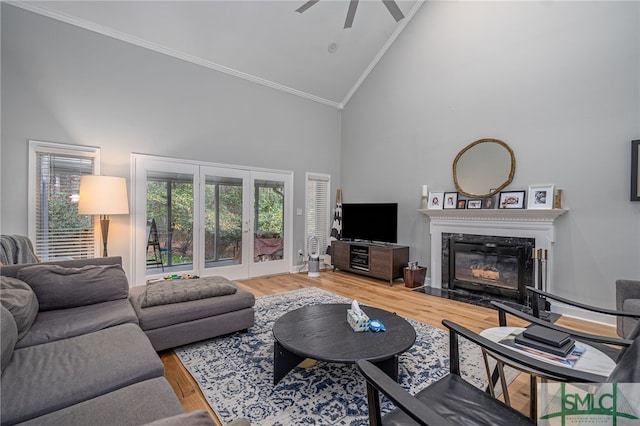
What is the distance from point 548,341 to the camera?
149 cm

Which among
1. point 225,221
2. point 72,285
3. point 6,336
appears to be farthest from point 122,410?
point 225,221

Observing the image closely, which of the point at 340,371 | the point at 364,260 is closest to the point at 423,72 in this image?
the point at 364,260

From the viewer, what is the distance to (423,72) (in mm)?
5047

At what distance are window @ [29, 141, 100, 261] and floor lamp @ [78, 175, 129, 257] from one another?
1.69ft

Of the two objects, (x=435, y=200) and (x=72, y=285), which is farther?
(x=435, y=200)

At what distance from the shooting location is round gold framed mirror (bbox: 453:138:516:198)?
408 cm

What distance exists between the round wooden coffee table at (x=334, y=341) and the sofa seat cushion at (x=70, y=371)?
806mm

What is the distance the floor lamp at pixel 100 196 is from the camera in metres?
3.37

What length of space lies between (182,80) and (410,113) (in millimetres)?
3885

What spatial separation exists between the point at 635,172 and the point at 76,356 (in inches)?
201

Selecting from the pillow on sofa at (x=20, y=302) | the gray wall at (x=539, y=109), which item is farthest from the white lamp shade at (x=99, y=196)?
the gray wall at (x=539, y=109)

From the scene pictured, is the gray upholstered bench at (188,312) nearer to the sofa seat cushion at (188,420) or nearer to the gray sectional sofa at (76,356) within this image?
the gray sectional sofa at (76,356)

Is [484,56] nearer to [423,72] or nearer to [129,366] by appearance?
[423,72]

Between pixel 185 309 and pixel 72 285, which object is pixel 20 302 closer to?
pixel 72 285
